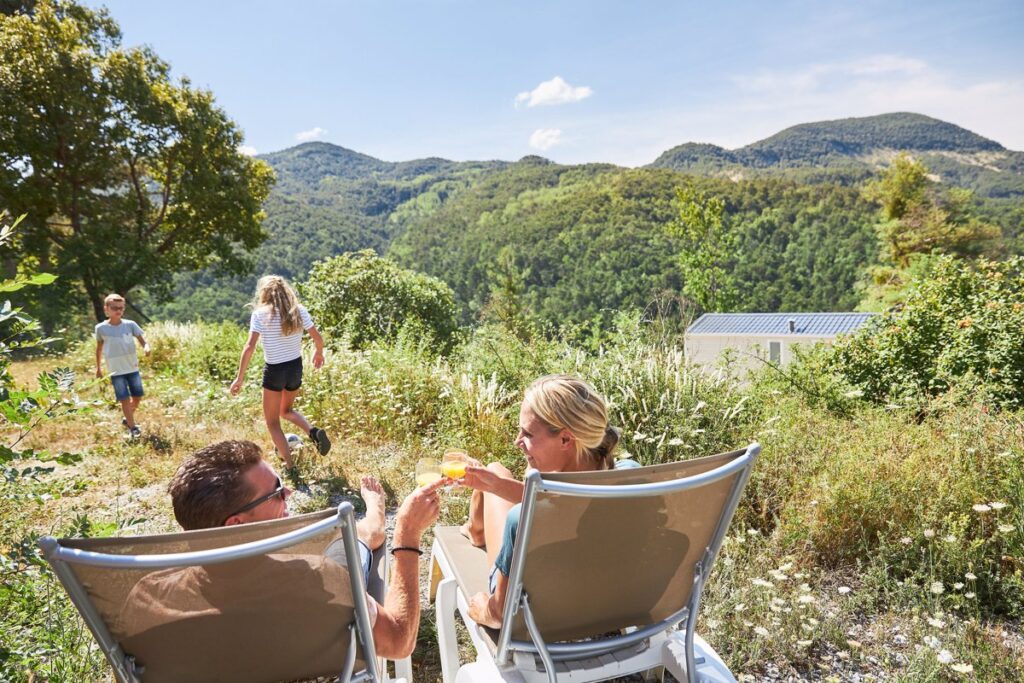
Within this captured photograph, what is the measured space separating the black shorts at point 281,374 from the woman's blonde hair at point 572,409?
10.1 ft

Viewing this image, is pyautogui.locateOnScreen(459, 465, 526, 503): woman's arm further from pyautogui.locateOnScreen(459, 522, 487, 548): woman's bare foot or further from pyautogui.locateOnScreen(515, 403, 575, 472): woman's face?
pyautogui.locateOnScreen(459, 522, 487, 548): woman's bare foot

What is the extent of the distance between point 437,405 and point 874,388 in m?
4.60

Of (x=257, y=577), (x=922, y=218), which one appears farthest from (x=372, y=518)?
(x=922, y=218)

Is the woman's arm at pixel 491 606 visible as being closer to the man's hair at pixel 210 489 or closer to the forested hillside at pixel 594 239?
the man's hair at pixel 210 489

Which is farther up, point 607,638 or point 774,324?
point 607,638

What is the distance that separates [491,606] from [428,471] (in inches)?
17.8

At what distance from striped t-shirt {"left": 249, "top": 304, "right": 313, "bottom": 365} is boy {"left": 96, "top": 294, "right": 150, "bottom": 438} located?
2.26 m

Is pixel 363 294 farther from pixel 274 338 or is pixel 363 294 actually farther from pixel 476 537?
pixel 476 537

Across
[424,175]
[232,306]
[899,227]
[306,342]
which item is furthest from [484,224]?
[424,175]

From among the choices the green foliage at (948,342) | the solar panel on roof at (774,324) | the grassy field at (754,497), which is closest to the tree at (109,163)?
the grassy field at (754,497)

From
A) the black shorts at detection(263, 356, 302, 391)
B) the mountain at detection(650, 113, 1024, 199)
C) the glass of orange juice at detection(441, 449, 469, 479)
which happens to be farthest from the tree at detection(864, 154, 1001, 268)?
the mountain at detection(650, 113, 1024, 199)

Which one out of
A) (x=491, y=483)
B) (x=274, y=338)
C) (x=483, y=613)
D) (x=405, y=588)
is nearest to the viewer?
(x=405, y=588)

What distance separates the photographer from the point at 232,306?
44.6 m

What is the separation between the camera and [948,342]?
5.80 m
